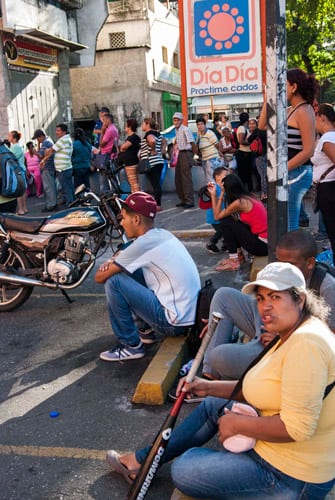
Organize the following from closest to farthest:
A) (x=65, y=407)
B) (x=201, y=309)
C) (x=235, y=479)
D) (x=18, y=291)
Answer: (x=235, y=479)
(x=65, y=407)
(x=201, y=309)
(x=18, y=291)

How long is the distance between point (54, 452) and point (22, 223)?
291cm

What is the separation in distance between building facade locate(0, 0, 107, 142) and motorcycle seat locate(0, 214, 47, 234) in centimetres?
901

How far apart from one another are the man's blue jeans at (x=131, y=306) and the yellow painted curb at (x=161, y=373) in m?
0.12

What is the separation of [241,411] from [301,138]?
3.16m

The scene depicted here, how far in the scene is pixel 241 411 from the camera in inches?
97.7

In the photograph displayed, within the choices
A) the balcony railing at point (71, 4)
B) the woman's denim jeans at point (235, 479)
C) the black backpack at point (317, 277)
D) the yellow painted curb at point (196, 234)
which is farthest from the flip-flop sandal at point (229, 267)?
the balcony railing at point (71, 4)

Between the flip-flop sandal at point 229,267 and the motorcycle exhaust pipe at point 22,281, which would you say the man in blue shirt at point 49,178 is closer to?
the flip-flop sandal at point 229,267

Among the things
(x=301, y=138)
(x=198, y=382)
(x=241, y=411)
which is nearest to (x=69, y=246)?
(x=301, y=138)

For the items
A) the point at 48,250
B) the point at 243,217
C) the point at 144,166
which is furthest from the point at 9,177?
the point at 144,166

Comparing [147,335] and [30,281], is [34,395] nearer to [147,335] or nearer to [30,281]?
[147,335]

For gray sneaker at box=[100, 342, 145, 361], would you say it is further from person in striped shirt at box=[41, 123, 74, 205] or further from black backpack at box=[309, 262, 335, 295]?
person in striped shirt at box=[41, 123, 74, 205]

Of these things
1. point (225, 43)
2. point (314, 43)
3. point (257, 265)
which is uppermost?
point (314, 43)

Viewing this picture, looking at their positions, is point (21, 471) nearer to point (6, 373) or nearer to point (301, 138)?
point (6, 373)

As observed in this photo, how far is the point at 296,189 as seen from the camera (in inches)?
206
